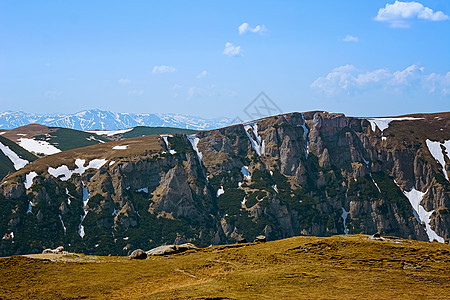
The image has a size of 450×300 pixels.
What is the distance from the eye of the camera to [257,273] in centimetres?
7038

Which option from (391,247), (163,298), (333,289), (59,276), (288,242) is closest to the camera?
(163,298)

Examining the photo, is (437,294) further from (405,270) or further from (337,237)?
(337,237)

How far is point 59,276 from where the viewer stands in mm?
69438

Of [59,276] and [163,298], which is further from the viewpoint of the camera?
[59,276]

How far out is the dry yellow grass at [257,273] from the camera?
2368 inches

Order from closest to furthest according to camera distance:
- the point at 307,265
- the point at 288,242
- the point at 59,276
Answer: the point at 59,276 < the point at 307,265 < the point at 288,242

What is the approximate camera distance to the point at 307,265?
2940 inches

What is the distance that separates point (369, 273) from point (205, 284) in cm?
2615

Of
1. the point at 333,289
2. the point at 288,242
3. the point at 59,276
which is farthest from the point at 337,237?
the point at 59,276

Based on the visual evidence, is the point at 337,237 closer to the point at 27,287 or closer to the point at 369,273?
the point at 369,273

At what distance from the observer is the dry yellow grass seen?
60156 millimetres

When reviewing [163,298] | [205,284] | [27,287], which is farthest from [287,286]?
[27,287]

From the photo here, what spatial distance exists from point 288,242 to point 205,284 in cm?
3133

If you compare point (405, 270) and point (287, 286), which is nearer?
point (287, 286)
